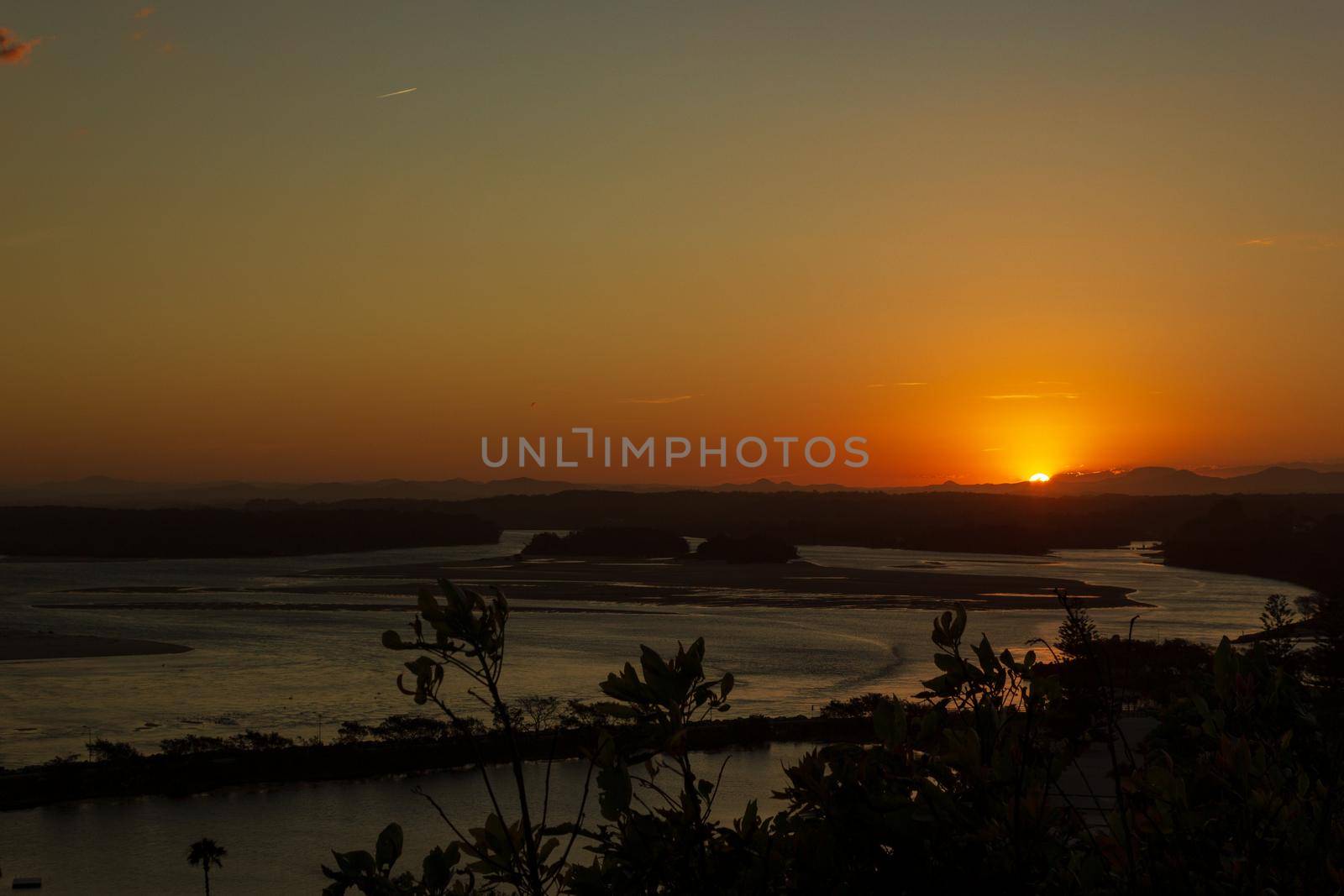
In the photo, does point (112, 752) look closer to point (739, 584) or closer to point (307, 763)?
point (307, 763)

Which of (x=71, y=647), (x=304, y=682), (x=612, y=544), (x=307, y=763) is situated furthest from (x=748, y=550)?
(x=307, y=763)

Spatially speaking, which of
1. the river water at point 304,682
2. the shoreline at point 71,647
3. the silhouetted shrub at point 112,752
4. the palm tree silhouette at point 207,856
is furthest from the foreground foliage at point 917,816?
the shoreline at point 71,647

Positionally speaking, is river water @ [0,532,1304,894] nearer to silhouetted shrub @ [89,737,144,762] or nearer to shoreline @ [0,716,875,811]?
shoreline @ [0,716,875,811]

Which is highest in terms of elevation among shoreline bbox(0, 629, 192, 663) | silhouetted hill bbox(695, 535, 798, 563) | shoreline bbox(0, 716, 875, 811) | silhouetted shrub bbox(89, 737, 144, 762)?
silhouetted hill bbox(695, 535, 798, 563)

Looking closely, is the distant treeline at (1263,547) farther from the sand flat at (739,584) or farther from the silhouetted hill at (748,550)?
the silhouetted hill at (748,550)

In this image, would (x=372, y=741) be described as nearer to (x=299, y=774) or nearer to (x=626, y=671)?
(x=299, y=774)

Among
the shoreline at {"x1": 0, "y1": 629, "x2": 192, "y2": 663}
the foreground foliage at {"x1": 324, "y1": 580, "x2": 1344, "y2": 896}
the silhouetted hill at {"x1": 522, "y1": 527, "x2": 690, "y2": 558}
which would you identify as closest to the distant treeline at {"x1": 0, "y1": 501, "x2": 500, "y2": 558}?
the silhouetted hill at {"x1": 522, "y1": 527, "x2": 690, "y2": 558}
